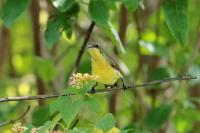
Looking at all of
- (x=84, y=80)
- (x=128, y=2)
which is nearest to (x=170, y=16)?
(x=128, y=2)

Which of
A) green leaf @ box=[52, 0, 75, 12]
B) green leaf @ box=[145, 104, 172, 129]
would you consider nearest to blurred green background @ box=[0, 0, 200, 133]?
green leaf @ box=[145, 104, 172, 129]

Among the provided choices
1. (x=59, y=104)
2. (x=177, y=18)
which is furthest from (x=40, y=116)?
(x=59, y=104)

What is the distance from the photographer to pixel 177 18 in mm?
1827

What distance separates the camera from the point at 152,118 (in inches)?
105

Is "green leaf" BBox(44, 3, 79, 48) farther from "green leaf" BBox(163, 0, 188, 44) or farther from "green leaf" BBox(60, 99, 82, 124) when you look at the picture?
"green leaf" BBox(60, 99, 82, 124)

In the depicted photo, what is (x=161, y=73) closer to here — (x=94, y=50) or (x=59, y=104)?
(x=94, y=50)

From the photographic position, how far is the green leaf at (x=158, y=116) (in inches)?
104

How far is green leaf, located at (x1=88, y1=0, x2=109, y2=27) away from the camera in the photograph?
1806 millimetres

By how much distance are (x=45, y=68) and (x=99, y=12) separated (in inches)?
34.5

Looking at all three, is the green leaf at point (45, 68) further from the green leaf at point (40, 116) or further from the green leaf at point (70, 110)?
the green leaf at point (70, 110)

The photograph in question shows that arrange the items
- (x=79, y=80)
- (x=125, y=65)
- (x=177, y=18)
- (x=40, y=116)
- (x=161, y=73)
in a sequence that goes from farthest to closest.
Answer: (x=125, y=65)
(x=161, y=73)
(x=40, y=116)
(x=177, y=18)
(x=79, y=80)

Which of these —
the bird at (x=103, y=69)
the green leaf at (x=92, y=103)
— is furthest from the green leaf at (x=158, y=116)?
the green leaf at (x=92, y=103)

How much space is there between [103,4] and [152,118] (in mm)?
958

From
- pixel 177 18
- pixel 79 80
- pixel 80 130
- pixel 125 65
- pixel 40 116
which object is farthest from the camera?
pixel 125 65
